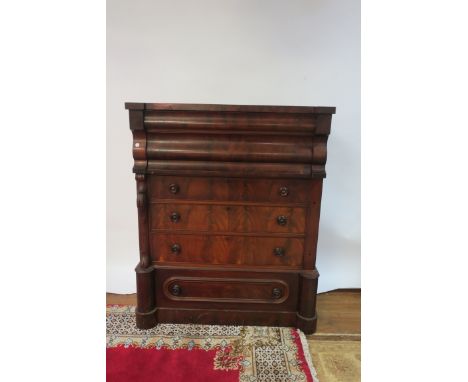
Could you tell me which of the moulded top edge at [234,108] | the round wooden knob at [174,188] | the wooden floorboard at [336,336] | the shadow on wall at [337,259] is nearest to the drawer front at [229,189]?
the round wooden knob at [174,188]

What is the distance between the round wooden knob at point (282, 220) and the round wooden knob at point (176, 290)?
2.42 feet

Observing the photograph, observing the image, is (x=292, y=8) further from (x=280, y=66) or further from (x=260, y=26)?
(x=280, y=66)

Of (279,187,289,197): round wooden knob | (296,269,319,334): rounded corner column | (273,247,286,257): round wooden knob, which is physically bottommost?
(296,269,319,334): rounded corner column

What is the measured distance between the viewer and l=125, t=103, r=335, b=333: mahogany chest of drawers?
5.10 ft

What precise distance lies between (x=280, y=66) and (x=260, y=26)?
0.31 m

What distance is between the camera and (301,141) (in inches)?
62.5

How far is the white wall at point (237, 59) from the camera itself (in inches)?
78.1

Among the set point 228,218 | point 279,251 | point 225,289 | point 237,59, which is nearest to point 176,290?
point 225,289

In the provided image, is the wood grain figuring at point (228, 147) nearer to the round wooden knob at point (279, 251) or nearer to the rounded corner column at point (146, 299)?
the round wooden knob at point (279, 251)

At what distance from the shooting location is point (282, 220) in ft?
5.48

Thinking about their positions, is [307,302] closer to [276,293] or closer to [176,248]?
[276,293]

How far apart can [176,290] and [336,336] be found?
A: 104cm

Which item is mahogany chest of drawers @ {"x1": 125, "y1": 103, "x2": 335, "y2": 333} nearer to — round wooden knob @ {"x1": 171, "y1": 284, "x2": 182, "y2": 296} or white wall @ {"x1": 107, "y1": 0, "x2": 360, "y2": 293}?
round wooden knob @ {"x1": 171, "y1": 284, "x2": 182, "y2": 296}

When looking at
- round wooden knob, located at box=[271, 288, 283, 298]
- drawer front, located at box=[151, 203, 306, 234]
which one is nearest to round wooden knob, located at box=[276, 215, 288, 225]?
drawer front, located at box=[151, 203, 306, 234]
